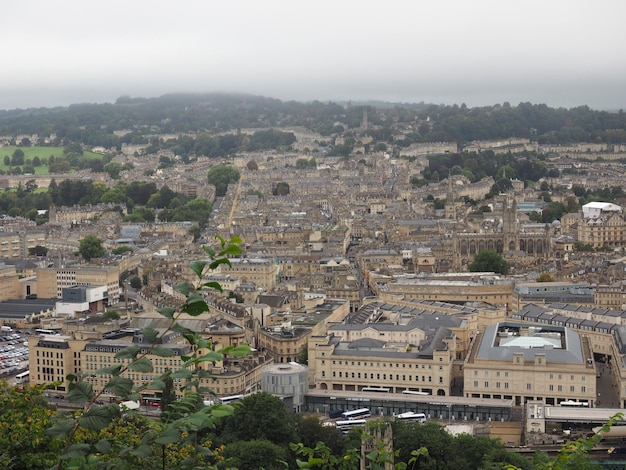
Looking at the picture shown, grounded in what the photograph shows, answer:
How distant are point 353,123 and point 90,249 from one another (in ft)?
272

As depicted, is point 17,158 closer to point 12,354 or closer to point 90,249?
point 90,249

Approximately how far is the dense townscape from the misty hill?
868 centimetres

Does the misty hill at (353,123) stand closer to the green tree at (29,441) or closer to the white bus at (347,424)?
the white bus at (347,424)

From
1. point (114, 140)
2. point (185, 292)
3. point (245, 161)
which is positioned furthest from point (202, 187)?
point (185, 292)

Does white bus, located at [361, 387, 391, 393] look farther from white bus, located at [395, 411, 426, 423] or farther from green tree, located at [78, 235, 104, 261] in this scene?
green tree, located at [78, 235, 104, 261]

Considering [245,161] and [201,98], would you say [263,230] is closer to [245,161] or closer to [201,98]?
[245,161]

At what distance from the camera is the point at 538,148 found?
105 meters

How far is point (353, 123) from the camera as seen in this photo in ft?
424

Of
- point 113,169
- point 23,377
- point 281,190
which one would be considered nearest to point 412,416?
point 23,377

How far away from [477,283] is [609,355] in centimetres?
962

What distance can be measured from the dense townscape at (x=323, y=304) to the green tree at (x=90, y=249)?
0.13 metres

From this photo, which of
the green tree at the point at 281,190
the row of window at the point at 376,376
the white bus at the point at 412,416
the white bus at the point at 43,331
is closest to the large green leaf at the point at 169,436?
the white bus at the point at 412,416

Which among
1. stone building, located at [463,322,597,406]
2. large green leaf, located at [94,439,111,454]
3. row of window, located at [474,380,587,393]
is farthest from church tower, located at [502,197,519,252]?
large green leaf, located at [94,439,111,454]

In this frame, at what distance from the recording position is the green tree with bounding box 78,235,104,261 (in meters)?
49.2
